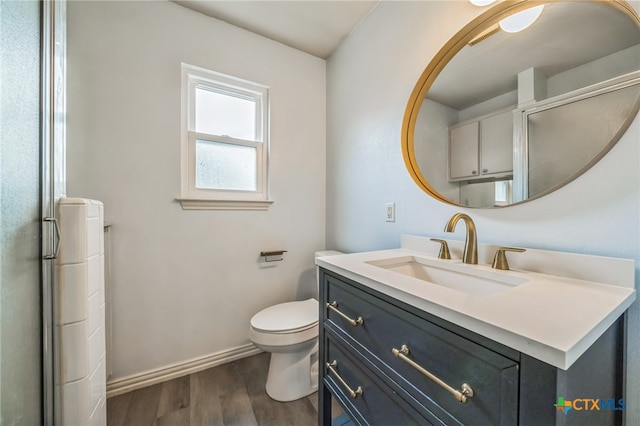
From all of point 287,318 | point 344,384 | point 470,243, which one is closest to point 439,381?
point 344,384

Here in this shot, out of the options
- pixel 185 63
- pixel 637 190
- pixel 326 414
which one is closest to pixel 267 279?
pixel 326 414

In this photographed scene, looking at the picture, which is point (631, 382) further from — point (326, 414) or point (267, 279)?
point (267, 279)

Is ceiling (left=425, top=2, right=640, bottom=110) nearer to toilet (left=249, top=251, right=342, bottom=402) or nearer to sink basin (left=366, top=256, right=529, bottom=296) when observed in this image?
sink basin (left=366, top=256, right=529, bottom=296)

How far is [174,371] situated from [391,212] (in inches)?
67.4

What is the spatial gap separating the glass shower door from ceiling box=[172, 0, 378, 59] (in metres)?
1.08

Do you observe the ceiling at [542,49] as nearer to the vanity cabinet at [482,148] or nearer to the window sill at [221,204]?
the vanity cabinet at [482,148]

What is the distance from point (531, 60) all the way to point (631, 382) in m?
1.05

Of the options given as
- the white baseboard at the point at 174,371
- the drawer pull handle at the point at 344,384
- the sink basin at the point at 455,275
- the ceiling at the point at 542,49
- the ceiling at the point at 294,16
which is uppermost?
the ceiling at the point at 294,16

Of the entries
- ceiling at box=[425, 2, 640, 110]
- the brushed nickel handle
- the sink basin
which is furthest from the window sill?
ceiling at box=[425, 2, 640, 110]

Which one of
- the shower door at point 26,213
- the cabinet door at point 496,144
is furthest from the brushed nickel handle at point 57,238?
the cabinet door at point 496,144

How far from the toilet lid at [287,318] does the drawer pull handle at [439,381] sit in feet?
2.64

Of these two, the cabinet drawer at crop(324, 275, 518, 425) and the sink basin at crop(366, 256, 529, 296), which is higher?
the sink basin at crop(366, 256, 529, 296)

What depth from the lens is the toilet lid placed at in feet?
4.36

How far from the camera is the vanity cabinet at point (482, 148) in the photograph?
37.1 inches
